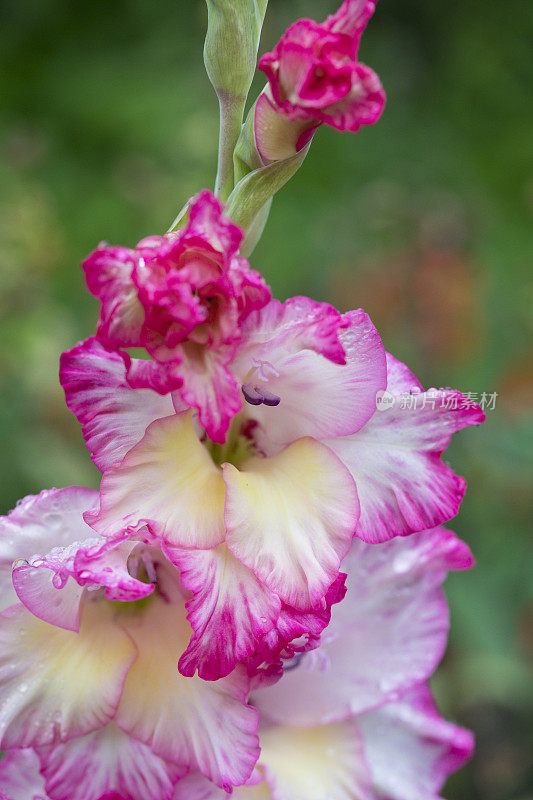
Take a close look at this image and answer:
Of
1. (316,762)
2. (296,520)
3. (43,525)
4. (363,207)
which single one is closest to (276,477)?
(296,520)

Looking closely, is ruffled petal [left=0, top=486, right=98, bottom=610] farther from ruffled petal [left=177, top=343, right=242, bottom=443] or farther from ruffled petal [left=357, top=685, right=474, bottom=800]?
ruffled petal [left=357, top=685, right=474, bottom=800]

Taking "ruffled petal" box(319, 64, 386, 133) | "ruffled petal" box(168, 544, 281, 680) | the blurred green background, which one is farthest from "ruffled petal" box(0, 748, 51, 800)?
the blurred green background

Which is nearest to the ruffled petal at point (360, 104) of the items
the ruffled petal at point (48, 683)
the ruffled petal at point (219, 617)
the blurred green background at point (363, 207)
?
the ruffled petal at point (219, 617)

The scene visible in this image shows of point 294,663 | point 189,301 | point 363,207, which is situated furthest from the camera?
point 363,207

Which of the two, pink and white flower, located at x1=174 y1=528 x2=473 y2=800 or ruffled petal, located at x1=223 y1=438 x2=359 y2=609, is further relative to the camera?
pink and white flower, located at x1=174 y1=528 x2=473 y2=800

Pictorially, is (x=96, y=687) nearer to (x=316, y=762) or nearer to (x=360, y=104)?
(x=316, y=762)

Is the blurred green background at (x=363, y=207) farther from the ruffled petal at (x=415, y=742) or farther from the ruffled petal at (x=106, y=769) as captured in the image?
the ruffled petal at (x=106, y=769)
